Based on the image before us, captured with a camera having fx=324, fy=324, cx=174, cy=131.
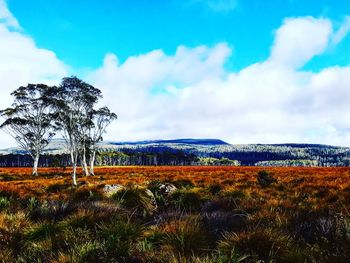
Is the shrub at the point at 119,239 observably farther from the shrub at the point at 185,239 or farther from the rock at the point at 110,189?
the rock at the point at 110,189

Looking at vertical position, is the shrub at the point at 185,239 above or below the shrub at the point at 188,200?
above

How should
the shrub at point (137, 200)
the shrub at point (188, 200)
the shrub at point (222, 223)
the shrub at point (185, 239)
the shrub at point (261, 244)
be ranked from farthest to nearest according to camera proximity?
1. the shrub at point (188, 200)
2. the shrub at point (137, 200)
3. the shrub at point (222, 223)
4. the shrub at point (185, 239)
5. the shrub at point (261, 244)

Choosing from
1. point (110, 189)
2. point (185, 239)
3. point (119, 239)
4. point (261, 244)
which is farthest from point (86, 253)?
point (110, 189)

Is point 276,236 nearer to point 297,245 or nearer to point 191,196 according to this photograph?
point 297,245

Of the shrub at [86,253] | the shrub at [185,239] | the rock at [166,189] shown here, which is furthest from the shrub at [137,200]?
the shrub at [86,253]

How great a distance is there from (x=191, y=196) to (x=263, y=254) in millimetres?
6571

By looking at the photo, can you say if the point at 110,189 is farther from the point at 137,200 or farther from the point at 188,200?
the point at 188,200

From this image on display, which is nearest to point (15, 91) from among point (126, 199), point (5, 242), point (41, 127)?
point (41, 127)

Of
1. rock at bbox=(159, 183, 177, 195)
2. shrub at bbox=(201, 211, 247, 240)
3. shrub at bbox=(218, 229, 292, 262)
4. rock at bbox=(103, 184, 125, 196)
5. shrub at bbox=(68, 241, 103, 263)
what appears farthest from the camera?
rock at bbox=(159, 183, 177, 195)

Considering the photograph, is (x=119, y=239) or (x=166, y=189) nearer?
(x=119, y=239)

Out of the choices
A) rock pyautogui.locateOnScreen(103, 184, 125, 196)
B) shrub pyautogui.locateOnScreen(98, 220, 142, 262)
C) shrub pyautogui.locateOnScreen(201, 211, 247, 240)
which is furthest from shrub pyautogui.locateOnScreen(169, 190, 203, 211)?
shrub pyautogui.locateOnScreen(98, 220, 142, 262)

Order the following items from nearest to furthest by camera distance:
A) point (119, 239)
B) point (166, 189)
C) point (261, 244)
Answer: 1. point (261, 244)
2. point (119, 239)
3. point (166, 189)

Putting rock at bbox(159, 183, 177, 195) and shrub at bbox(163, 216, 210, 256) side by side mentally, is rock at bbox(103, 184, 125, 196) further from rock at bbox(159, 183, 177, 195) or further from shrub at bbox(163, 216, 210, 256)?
shrub at bbox(163, 216, 210, 256)

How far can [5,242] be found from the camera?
5.10 metres
